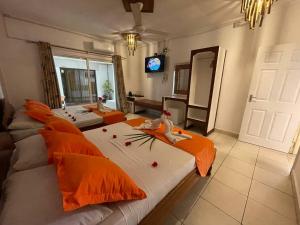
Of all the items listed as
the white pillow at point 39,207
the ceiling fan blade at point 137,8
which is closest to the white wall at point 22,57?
the ceiling fan blade at point 137,8

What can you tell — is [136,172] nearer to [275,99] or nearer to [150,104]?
[275,99]

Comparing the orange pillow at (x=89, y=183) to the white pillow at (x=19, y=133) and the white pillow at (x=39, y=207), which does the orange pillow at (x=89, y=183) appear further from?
the white pillow at (x=19, y=133)

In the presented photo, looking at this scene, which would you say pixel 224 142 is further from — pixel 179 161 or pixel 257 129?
pixel 179 161

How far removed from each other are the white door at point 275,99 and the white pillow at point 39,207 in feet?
10.7

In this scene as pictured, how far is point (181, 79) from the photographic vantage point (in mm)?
3992

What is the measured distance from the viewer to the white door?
90.9 inches

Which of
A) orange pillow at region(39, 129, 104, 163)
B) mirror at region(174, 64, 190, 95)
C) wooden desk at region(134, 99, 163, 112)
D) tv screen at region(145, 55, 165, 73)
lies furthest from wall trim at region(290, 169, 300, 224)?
tv screen at region(145, 55, 165, 73)

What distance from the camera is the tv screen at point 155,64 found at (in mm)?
4230

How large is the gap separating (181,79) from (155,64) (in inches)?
42.9

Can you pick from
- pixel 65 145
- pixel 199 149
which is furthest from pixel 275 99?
pixel 65 145

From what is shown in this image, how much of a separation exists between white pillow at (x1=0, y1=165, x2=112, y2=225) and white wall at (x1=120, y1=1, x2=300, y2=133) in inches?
132

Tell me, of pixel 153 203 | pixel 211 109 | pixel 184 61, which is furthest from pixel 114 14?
pixel 153 203

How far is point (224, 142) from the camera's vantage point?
293 centimetres

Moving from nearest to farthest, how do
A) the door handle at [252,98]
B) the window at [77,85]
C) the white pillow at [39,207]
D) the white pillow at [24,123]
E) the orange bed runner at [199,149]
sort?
the white pillow at [39,207]
the orange bed runner at [199,149]
the white pillow at [24,123]
the door handle at [252,98]
the window at [77,85]
